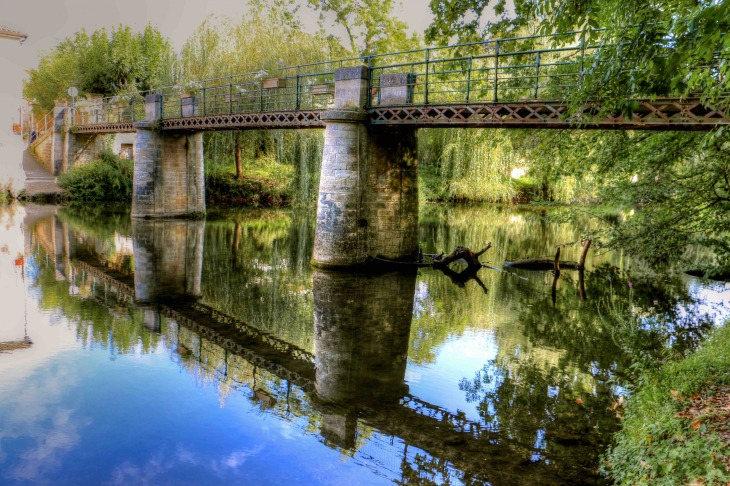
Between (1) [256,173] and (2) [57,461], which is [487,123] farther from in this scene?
(1) [256,173]

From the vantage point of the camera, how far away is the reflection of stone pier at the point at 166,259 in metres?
14.2

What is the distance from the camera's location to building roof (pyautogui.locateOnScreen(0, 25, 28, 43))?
99.7 ft

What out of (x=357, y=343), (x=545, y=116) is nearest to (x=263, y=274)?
(x=357, y=343)

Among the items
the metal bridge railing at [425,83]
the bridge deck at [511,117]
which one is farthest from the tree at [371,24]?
the bridge deck at [511,117]

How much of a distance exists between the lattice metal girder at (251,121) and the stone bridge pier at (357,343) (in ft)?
15.6

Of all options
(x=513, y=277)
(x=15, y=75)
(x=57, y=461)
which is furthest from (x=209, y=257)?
(x=15, y=75)

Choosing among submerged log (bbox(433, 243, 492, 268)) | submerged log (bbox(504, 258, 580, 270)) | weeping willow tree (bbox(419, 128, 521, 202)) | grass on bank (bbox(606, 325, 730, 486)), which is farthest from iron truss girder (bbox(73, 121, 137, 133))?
grass on bank (bbox(606, 325, 730, 486))

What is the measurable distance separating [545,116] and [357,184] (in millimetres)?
5233

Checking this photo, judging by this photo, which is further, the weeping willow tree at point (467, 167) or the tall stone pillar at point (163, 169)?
the weeping willow tree at point (467, 167)

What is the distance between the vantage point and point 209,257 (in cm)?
1858

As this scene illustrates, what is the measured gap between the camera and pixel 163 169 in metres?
26.1

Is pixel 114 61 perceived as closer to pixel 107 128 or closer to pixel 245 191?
pixel 107 128

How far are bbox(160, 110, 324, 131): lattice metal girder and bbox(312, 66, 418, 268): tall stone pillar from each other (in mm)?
1437

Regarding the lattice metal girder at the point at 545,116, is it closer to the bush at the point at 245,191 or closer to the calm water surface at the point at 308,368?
the calm water surface at the point at 308,368
